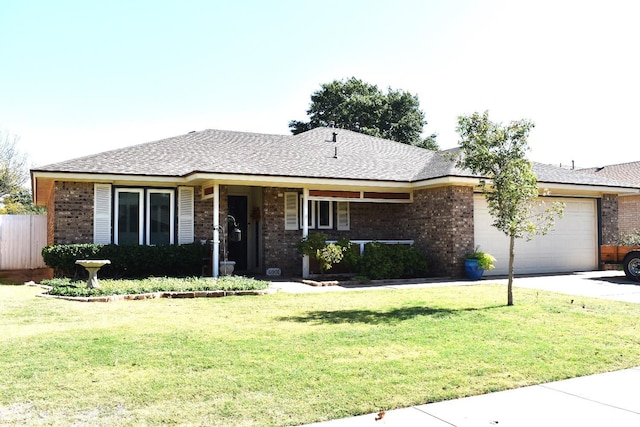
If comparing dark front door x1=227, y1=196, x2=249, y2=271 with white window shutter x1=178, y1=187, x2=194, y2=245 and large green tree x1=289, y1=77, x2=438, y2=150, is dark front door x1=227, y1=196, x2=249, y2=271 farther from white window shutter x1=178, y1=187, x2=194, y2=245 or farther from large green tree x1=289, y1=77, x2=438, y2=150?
large green tree x1=289, y1=77, x2=438, y2=150

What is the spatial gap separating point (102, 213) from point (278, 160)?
5470 millimetres

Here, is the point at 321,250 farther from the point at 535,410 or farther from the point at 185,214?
the point at 535,410

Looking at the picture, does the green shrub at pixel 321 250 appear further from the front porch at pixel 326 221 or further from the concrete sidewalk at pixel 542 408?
the concrete sidewalk at pixel 542 408

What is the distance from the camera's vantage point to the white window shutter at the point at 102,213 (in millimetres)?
14547

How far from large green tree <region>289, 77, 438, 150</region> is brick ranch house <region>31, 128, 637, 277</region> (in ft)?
68.0

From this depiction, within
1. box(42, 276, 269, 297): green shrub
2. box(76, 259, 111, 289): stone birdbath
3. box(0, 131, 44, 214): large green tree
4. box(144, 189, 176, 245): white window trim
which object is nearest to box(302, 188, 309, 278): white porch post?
box(42, 276, 269, 297): green shrub

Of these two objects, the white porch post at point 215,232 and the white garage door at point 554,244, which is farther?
the white garage door at point 554,244

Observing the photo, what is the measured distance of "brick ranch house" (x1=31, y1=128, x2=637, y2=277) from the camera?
14.5 metres

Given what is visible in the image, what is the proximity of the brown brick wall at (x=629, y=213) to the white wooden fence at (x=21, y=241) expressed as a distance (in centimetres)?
2456

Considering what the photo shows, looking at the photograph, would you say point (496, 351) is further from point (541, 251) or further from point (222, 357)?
point (541, 251)

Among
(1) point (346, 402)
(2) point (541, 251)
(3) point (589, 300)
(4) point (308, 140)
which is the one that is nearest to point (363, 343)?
(1) point (346, 402)

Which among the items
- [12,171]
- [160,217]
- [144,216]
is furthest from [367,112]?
[144,216]

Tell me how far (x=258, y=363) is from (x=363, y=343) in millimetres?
1560

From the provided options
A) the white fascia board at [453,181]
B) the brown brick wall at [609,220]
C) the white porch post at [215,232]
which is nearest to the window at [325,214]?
the white fascia board at [453,181]
